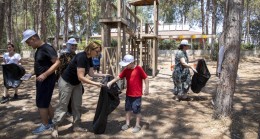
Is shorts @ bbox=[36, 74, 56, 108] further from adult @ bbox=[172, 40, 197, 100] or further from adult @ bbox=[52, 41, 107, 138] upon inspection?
adult @ bbox=[172, 40, 197, 100]

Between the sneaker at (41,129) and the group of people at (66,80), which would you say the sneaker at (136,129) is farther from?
the sneaker at (41,129)

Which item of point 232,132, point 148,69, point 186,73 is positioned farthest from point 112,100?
point 148,69

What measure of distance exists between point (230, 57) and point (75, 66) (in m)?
2.91

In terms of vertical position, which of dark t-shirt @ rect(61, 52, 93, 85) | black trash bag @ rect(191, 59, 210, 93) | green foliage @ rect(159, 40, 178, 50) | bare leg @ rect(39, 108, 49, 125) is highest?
green foliage @ rect(159, 40, 178, 50)

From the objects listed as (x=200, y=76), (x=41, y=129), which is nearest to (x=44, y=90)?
(x=41, y=129)

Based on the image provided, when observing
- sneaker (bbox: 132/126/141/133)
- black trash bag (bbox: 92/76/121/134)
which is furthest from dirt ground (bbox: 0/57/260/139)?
black trash bag (bbox: 92/76/121/134)

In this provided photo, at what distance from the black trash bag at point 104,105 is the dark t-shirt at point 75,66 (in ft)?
1.54

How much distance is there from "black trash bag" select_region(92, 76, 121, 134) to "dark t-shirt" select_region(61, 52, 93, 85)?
469mm

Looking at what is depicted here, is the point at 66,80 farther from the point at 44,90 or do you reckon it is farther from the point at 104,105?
the point at 104,105

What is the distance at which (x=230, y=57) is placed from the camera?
5379 millimetres

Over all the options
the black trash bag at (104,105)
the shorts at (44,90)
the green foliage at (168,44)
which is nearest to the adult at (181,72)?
the black trash bag at (104,105)

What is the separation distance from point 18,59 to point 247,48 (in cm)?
2907

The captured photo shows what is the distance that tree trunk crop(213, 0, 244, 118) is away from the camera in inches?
211

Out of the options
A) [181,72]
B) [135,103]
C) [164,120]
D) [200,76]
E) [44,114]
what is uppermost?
[181,72]
